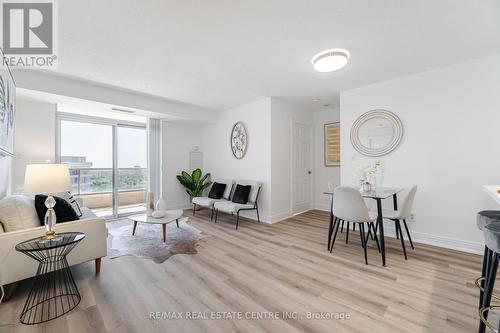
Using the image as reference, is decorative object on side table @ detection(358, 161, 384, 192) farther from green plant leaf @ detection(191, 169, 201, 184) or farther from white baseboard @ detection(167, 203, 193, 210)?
white baseboard @ detection(167, 203, 193, 210)

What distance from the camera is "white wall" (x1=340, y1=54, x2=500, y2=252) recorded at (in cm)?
259

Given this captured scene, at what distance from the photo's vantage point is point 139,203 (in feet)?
17.9

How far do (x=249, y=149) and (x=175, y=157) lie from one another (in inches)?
81.3

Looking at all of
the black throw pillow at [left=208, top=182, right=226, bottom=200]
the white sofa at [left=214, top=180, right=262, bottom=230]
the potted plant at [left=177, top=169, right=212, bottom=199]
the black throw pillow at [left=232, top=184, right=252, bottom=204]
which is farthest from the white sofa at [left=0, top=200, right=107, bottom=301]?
the potted plant at [left=177, top=169, right=212, bottom=199]

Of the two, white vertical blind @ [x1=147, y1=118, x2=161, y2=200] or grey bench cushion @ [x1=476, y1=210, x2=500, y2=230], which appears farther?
white vertical blind @ [x1=147, y1=118, x2=161, y2=200]

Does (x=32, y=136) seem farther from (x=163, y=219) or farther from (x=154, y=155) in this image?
(x=163, y=219)

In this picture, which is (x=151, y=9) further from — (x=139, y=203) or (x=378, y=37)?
(x=139, y=203)

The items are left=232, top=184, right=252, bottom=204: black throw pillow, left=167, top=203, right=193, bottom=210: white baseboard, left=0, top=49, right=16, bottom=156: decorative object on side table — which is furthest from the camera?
left=167, top=203, right=193, bottom=210: white baseboard

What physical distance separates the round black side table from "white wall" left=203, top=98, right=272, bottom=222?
120 inches

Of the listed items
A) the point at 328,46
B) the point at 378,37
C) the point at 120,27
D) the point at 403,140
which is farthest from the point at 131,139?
the point at 403,140

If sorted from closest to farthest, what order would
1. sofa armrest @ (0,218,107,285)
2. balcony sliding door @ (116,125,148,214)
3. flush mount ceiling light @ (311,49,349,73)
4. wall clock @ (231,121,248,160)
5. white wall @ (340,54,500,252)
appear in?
1. sofa armrest @ (0,218,107,285)
2. flush mount ceiling light @ (311,49,349,73)
3. white wall @ (340,54,500,252)
4. wall clock @ (231,121,248,160)
5. balcony sliding door @ (116,125,148,214)

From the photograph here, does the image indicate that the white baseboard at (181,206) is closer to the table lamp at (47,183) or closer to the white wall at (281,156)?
the white wall at (281,156)

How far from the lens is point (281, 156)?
441 cm

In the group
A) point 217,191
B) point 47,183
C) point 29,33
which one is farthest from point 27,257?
point 217,191
